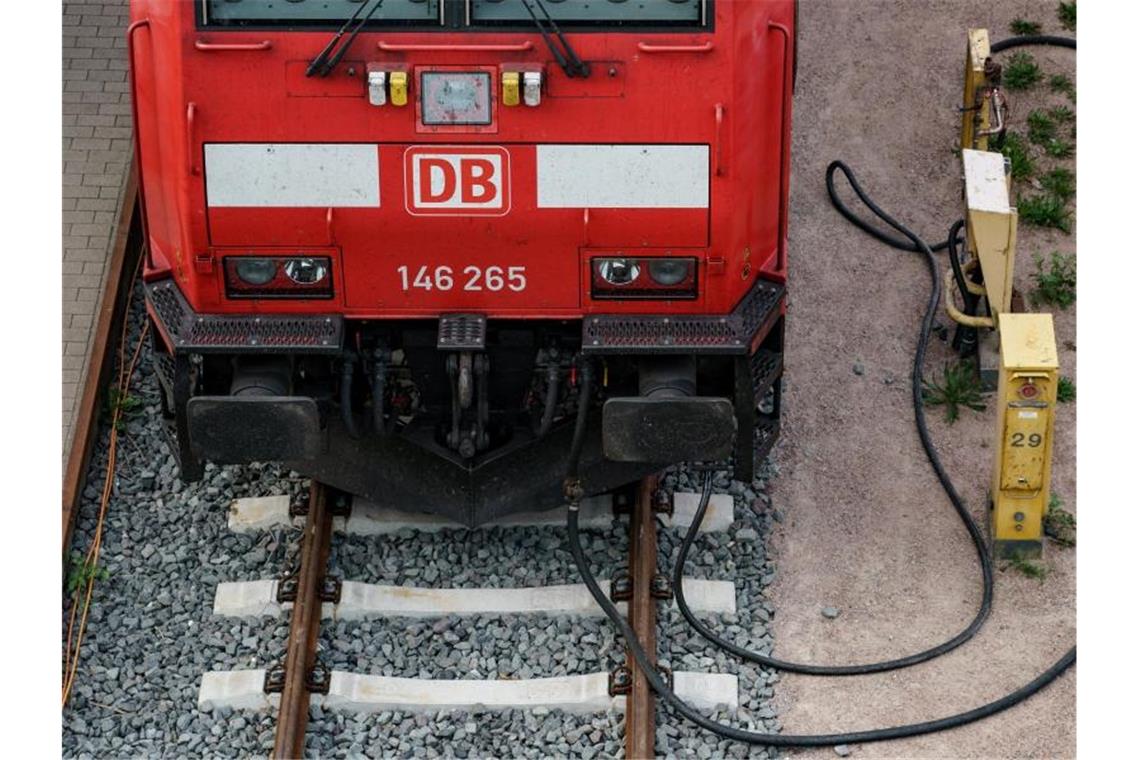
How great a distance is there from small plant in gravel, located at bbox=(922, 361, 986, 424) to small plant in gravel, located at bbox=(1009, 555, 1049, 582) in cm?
94

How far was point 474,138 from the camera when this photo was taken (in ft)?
28.0

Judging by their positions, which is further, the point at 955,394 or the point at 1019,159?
the point at 1019,159

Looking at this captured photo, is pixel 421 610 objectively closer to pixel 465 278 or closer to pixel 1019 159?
pixel 465 278

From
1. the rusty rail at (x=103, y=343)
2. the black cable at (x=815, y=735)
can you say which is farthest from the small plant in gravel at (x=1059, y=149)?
the rusty rail at (x=103, y=343)

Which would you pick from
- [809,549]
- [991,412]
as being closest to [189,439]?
[809,549]

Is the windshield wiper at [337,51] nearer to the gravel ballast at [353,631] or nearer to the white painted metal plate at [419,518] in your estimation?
the gravel ballast at [353,631]

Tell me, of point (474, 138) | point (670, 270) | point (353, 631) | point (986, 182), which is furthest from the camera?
point (986, 182)

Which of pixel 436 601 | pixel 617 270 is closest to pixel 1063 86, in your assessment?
pixel 617 270

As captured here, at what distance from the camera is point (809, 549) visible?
9742 mm

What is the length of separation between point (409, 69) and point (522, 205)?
2.23ft

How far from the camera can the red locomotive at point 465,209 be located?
27.8 feet

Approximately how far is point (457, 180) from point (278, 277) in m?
0.82

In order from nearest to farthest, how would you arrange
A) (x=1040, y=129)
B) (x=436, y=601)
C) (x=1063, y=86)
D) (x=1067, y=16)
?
1. (x=436, y=601)
2. (x=1040, y=129)
3. (x=1063, y=86)
4. (x=1067, y=16)

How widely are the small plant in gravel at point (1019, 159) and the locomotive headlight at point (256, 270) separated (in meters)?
4.40
